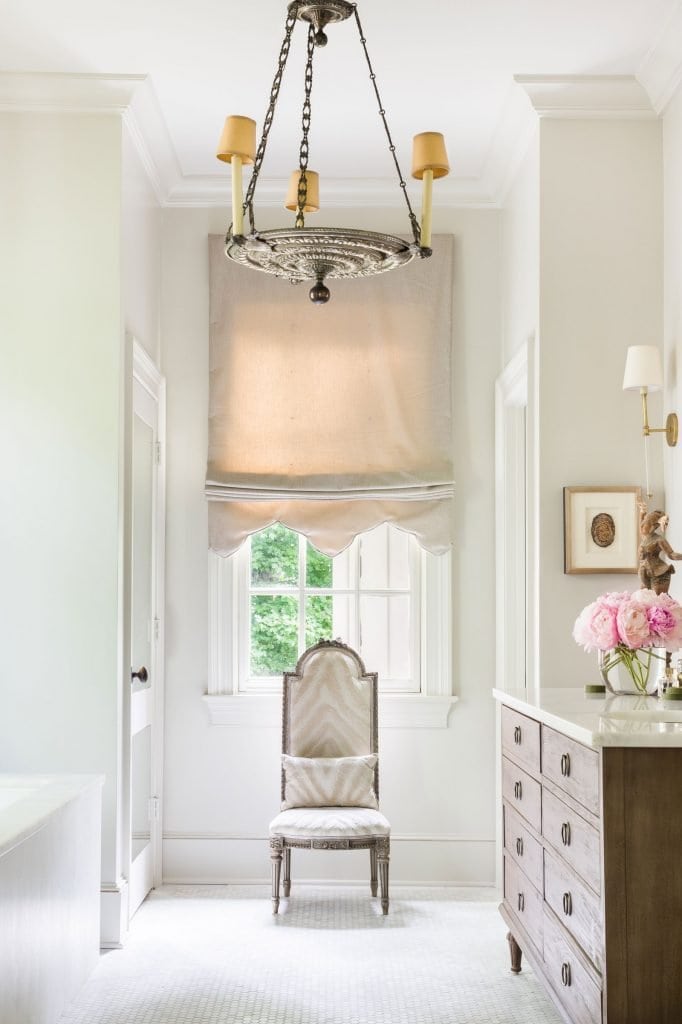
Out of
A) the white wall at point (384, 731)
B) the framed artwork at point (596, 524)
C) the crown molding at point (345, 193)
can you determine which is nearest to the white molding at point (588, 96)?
the crown molding at point (345, 193)

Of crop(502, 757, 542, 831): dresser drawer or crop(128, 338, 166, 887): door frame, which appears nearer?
crop(502, 757, 542, 831): dresser drawer

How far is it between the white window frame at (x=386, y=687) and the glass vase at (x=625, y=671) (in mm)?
1189

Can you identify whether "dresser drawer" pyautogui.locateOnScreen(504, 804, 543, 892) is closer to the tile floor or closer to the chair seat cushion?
the tile floor

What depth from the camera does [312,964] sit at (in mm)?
3758

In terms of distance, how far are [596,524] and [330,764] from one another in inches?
60.0

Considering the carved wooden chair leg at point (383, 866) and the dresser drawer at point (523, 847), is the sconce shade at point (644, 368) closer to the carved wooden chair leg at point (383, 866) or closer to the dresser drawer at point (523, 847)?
the dresser drawer at point (523, 847)

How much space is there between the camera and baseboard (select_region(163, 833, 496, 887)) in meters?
4.84

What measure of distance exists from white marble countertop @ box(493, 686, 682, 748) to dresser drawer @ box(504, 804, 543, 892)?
0.36 m

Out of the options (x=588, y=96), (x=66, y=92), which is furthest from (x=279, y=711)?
(x=588, y=96)

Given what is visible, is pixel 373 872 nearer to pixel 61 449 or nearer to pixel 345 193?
pixel 61 449

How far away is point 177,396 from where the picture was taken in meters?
5.02

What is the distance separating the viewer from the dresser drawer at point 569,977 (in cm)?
251

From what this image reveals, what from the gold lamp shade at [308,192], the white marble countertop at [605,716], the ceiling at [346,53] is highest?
the ceiling at [346,53]

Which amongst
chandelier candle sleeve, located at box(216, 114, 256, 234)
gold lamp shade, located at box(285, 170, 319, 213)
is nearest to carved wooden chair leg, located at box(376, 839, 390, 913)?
gold lamp shade, located at box(285, 170, 319, 213)
